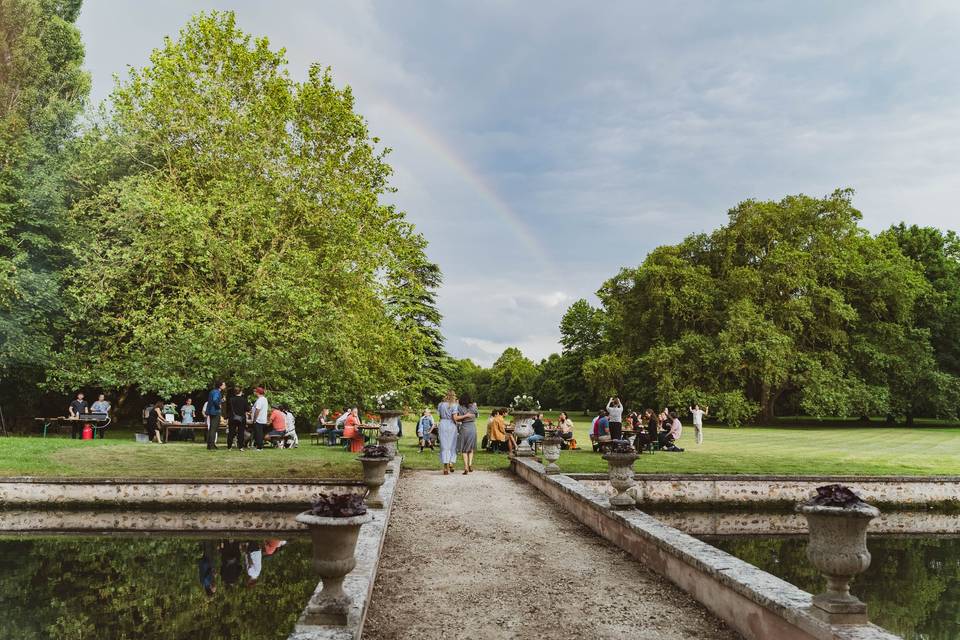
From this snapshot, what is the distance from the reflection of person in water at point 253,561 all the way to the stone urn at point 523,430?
7993 millimetres

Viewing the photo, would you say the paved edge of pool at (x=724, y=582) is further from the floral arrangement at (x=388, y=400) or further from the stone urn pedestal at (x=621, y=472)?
the floral arrangement at (x=388, y=400)

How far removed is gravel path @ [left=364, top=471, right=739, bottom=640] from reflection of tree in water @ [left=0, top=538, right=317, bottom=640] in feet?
4.68

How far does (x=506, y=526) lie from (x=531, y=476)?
14.5 ft

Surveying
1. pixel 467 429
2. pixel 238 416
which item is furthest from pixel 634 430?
pixel 238 416

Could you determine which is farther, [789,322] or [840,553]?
[789,322]

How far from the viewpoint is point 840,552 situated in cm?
444

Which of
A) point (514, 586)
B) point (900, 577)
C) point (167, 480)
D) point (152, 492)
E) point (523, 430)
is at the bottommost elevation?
point (900, 577)

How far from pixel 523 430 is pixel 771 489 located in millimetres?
6408

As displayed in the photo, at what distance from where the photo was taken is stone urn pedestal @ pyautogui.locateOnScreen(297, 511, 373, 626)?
4680mm

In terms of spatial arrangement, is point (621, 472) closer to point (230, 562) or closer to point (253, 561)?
point (253, 561)

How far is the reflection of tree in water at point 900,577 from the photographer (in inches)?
305

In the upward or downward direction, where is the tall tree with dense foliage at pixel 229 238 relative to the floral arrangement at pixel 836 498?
upward

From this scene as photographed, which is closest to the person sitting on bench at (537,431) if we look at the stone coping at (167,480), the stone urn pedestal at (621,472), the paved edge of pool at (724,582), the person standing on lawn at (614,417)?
the person standing on lawn at (614,417)

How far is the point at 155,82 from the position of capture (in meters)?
23.5
